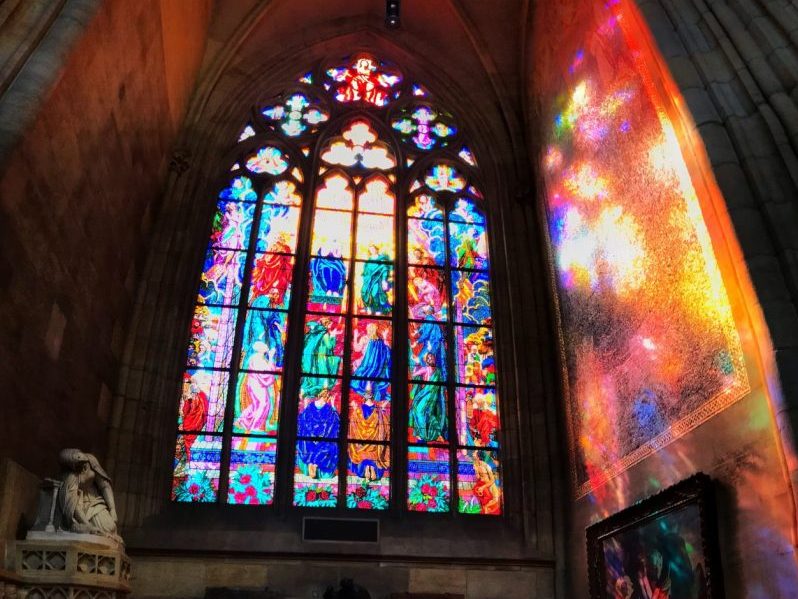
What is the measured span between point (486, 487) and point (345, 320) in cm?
262

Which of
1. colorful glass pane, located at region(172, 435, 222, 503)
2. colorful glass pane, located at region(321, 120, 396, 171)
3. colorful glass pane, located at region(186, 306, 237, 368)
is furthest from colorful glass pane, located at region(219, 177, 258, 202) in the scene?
colorful glass pane, located at region(172, 435, 222, 503)

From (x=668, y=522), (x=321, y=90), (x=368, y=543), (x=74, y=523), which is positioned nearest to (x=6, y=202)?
(x=74, y=523)

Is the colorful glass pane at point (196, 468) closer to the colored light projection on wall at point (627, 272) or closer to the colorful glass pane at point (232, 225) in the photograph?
the colorful glass pane at point (232, 225)

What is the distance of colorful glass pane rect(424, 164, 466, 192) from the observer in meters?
10.9

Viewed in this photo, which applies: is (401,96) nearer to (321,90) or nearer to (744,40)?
(321,90)

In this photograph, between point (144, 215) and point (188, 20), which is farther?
point (188, 20)

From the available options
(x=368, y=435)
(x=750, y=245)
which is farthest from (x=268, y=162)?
(x=750, y=245)

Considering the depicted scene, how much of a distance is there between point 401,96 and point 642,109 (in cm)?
553

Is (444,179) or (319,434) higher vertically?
(444,179)

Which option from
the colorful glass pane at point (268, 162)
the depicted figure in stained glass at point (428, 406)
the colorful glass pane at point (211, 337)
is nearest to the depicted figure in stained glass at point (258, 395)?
the colorful glass pane at point (211, 337)

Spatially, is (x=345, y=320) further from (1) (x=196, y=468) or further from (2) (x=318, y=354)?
(1) (x=196, y=468)

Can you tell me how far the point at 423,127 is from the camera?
37.6ft

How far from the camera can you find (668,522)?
5750 millimetres

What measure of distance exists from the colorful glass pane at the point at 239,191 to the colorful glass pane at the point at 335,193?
2.96 feet
